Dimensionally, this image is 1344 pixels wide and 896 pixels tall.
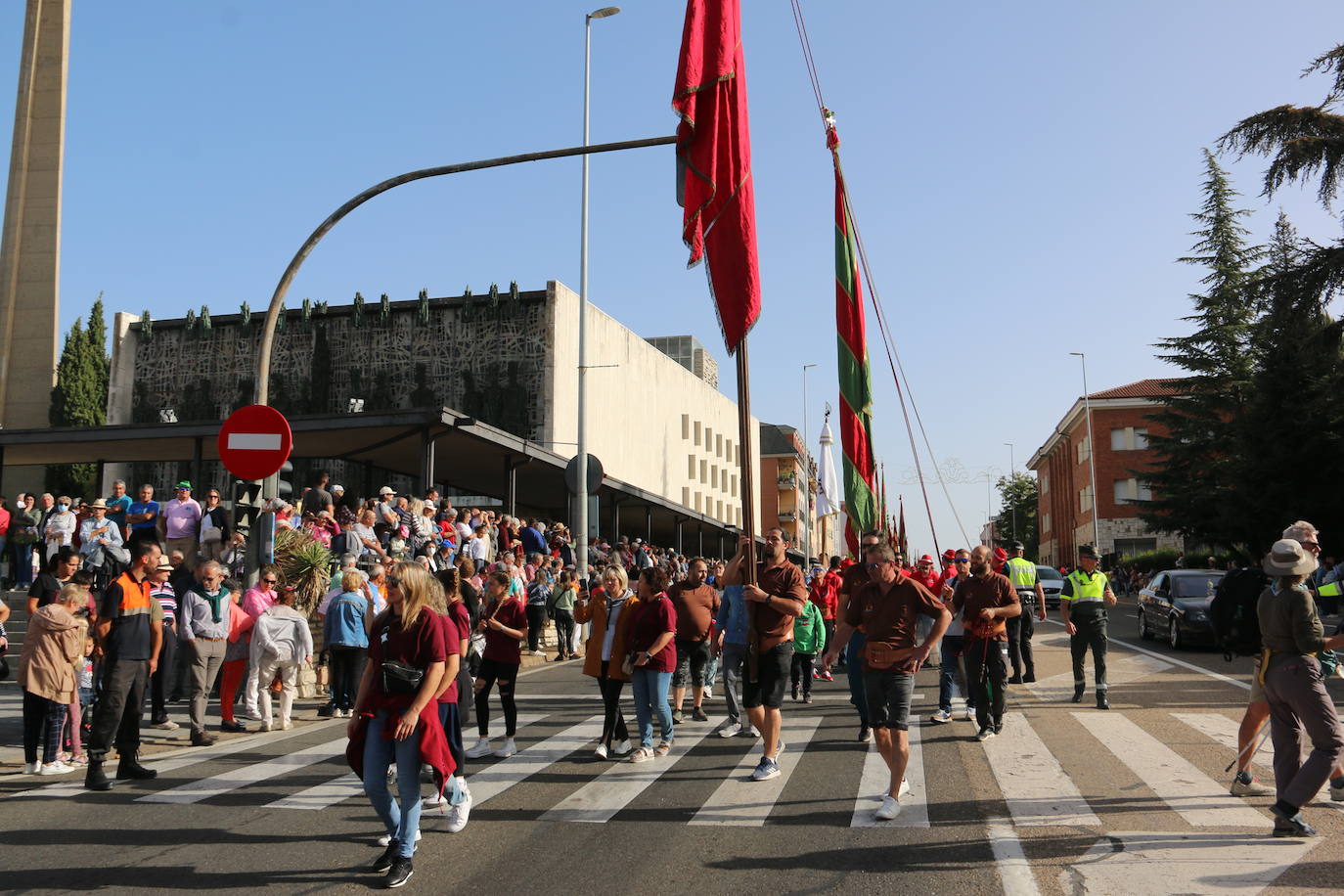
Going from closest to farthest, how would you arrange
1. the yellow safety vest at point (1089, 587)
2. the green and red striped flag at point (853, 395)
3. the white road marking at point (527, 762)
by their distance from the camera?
the white road marking at point (527, 762) → the green and red striped flag at point (853, 395) → the yellow safety vest at point (1089, 587)

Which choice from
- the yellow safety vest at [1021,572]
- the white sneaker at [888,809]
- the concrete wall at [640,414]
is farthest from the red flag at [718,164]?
the concrete wall at [640,414]

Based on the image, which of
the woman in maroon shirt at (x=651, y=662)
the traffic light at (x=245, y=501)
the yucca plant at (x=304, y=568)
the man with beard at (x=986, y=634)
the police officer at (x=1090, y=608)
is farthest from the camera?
the yucca plant at (x=304, y=568)

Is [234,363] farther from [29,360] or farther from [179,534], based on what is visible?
[179,534]

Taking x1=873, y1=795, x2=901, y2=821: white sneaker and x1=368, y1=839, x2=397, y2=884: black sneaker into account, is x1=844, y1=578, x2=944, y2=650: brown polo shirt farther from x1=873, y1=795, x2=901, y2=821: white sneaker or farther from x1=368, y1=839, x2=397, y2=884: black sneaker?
x1=368, y1=839, x2=397, y2=884: black sneaker

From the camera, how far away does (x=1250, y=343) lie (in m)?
46.4

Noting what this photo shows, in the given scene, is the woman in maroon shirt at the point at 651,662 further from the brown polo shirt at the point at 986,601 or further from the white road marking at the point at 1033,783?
the brown polo shirt at the point at 986,601

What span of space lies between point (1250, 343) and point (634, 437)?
26847 mm

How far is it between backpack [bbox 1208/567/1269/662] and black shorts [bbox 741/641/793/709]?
3.32 m

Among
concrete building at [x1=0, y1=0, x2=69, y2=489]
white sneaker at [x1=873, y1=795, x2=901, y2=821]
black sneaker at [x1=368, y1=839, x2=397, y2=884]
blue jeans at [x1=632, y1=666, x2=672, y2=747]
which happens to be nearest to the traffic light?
blue jeans at [x1=632, y1=666, x2=672, y2=747]

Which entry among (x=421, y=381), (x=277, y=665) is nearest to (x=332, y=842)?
(x=277, y=665)

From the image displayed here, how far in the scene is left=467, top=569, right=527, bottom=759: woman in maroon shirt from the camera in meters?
9.70

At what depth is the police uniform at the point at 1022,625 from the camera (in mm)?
15211

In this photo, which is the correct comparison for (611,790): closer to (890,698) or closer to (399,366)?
(890,698)

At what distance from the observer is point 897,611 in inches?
303
